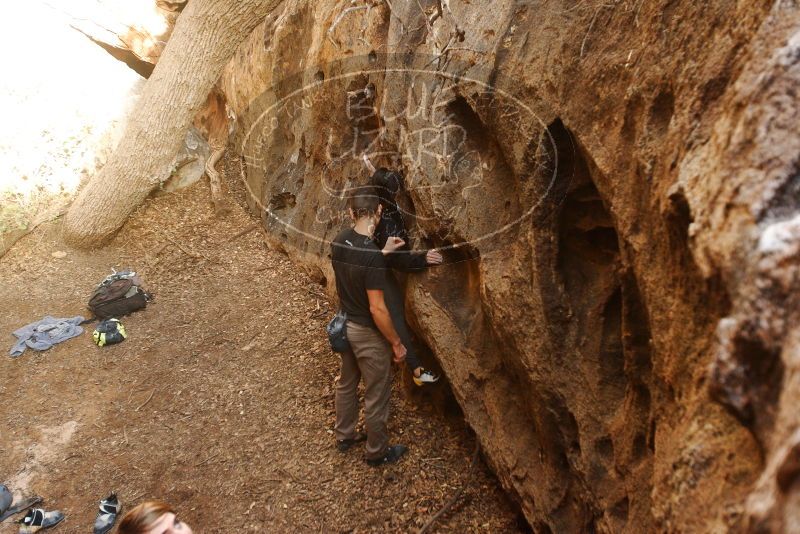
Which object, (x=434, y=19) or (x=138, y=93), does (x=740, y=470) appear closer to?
(x=434, y=19)

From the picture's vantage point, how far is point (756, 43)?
1.69m

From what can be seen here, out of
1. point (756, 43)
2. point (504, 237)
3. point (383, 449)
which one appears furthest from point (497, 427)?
point (756, 43)

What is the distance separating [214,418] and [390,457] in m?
1.64

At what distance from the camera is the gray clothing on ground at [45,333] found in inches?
219

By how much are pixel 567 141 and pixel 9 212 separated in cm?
725

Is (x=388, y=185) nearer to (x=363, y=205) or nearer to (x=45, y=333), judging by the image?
(x=363, y=205)

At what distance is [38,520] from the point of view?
386 centimetres

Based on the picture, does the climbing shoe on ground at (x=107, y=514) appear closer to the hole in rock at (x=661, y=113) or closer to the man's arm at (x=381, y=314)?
the man's arm at (x=381, y=314)

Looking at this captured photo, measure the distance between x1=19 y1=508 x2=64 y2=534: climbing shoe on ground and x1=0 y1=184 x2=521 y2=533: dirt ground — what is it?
0.25ft

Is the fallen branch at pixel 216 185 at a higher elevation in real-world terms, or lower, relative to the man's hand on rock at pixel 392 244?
higher

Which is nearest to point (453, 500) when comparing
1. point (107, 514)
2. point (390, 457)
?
point (390, 457)

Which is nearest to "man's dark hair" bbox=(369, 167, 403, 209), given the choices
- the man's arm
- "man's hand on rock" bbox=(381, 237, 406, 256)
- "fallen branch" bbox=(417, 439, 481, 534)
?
"man's hand on rock" bbox=(381, 237, 406, 256)

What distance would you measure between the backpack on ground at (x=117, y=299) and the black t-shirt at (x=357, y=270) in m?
3.43

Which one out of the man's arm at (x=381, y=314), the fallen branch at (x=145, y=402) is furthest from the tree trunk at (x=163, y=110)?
the man's arm at (x=381, y=314)
